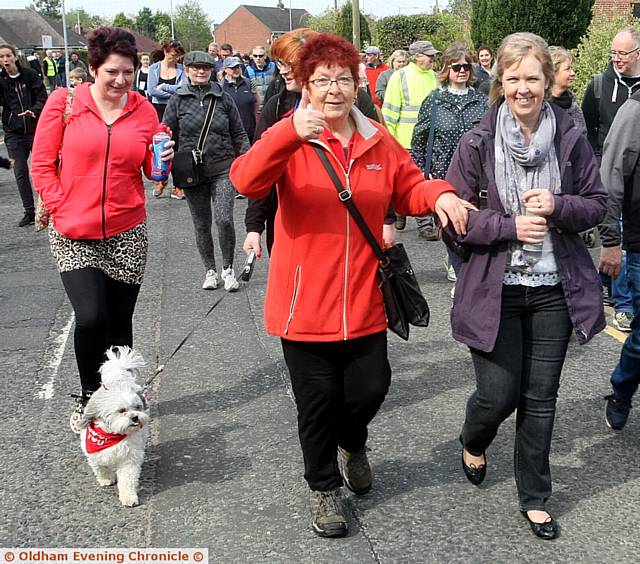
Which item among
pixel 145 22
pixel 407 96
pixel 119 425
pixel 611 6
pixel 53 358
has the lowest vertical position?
pixel 145 22

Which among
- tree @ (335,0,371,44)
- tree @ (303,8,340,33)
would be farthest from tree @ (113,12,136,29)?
tree @ (335,0,371,44)

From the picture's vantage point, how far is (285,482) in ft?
14.7

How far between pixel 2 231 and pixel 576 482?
9.43m

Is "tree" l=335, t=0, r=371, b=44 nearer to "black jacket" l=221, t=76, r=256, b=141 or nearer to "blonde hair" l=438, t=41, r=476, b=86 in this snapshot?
"black jacket" l=221, t=76, r=256, b=141

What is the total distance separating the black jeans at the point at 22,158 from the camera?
39.1 feet

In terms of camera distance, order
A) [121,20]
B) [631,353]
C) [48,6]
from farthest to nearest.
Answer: [48,6] → [121,20] → [631,353]

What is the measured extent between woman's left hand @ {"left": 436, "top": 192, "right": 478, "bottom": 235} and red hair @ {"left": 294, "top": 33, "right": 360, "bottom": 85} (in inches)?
24.3

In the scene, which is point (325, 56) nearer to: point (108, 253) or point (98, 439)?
point (108, 253)

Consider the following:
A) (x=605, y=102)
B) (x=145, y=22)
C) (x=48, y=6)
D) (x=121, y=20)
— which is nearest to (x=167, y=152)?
(x=605, y=102)

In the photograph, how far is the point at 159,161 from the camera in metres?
4.83

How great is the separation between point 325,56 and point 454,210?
803 millimetres

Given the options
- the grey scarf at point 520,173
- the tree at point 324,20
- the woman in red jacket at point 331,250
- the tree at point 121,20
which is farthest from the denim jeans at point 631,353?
the tree at point 121,20

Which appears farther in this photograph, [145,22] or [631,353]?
[145,22]

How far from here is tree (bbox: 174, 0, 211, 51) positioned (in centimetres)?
12512
